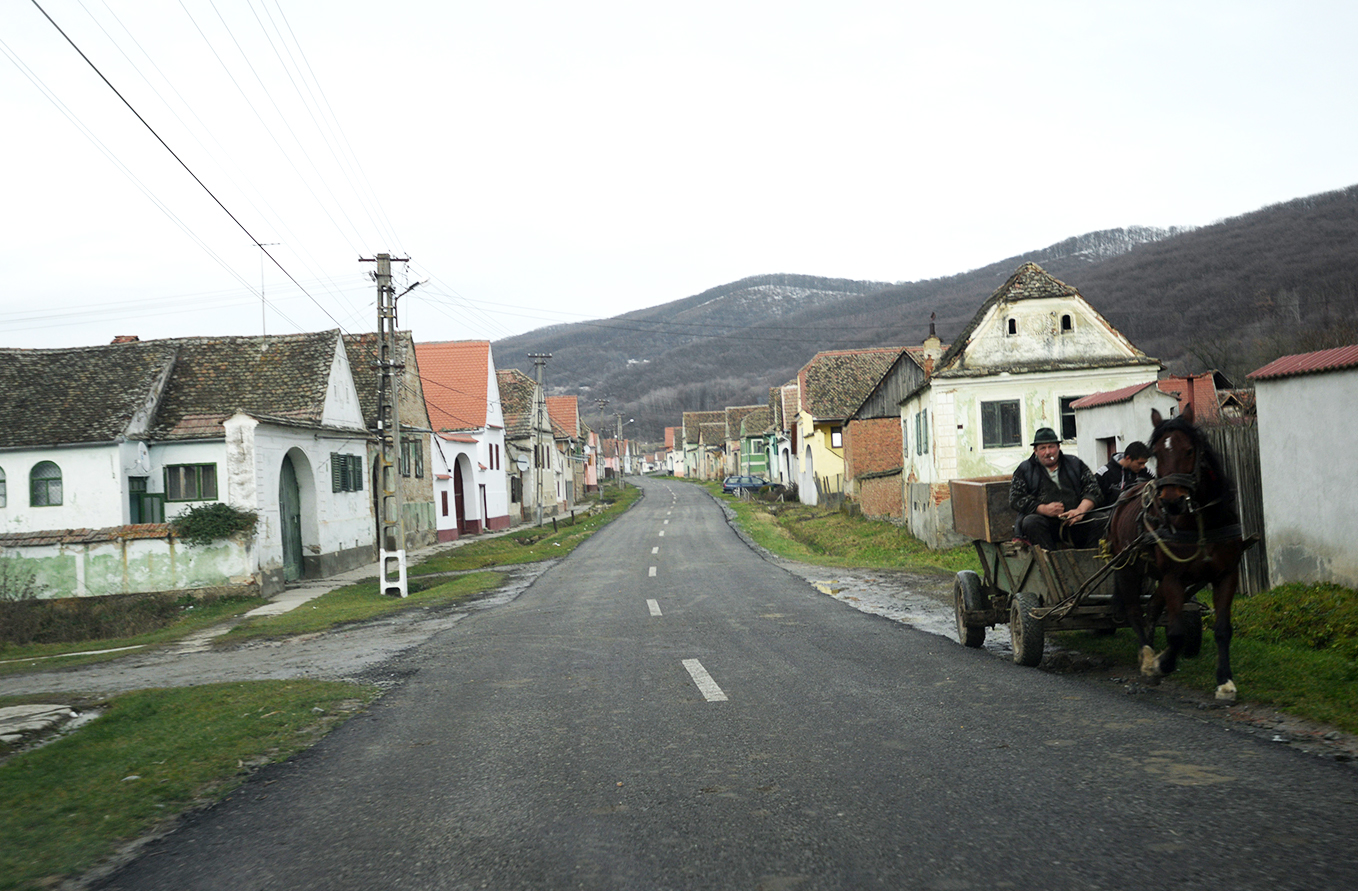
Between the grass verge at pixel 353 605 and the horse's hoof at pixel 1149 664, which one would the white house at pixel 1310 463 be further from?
the grass verge at pixel 353 605

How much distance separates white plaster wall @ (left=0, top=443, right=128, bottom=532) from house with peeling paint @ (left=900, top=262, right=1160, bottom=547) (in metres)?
20.7

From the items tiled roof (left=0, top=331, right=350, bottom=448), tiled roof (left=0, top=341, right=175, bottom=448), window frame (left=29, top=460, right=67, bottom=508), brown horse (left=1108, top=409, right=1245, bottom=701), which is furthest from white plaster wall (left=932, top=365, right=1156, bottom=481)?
window frame (left=29, top=460, right=67, bottom=508)

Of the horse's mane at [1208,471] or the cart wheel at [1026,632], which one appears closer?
the horse's mane at [1208,471]

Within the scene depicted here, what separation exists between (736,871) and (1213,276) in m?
67.0

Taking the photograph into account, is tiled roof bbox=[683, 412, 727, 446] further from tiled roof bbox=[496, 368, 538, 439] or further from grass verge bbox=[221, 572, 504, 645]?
grass verge bbox=[221, 572, 504, 645]

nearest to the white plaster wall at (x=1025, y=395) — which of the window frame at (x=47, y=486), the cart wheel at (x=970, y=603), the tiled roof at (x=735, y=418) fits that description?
the cart wheel at (x=970, y=603)

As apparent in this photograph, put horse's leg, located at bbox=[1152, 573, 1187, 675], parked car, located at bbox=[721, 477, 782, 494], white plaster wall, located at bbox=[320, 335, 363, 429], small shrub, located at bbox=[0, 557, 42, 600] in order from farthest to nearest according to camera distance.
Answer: parked car, located at bbox=[721, 477, 782, 494], white plaster wall, located at bbox=[320, 335, 363, 429], small shrub, located at bbox=[0, 557, 42, 600], horse's leg, located at bbox=[1152, 573, 1187, 675]

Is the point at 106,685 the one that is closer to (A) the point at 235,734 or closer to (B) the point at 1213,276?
(A) the point at 235,734

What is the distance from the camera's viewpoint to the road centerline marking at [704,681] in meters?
7.91

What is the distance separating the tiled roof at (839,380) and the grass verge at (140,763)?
134ft

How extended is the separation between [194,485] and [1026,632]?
20.8 meters

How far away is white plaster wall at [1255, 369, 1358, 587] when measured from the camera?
30.8 feet

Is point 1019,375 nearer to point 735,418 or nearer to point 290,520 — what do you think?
point 290,520

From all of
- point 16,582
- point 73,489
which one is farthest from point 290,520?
point 16,582
